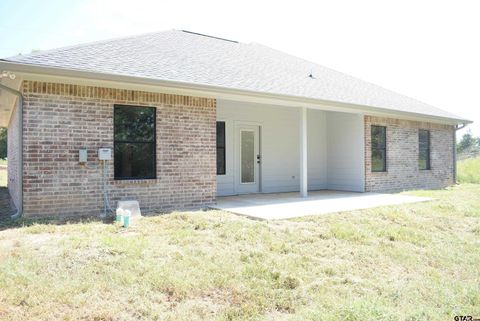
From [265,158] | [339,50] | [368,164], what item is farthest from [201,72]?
[339,50]

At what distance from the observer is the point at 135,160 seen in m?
8.25

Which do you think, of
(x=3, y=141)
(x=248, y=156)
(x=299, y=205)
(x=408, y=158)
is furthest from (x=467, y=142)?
(x=3, y=141)

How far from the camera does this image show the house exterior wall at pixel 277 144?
1177 cm

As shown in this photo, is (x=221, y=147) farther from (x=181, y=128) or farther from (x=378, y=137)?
(x=378, y=137)

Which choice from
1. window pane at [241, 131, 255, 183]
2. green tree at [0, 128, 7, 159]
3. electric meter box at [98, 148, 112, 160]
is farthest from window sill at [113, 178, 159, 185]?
green tree at [0, 128, 7, 159]

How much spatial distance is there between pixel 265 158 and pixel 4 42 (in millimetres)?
20249

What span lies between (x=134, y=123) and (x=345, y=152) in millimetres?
7818

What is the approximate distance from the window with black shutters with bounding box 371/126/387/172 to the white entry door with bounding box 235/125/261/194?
386 cm

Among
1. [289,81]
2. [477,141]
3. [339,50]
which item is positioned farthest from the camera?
[477,141]

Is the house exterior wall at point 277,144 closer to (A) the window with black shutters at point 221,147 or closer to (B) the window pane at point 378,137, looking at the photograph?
(A) the window with black shutters at point 221,147

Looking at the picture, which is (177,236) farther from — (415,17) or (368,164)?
(415,17)

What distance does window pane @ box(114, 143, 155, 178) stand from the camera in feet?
26.5

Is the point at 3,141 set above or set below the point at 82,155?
above

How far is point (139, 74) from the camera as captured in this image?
304 inches
